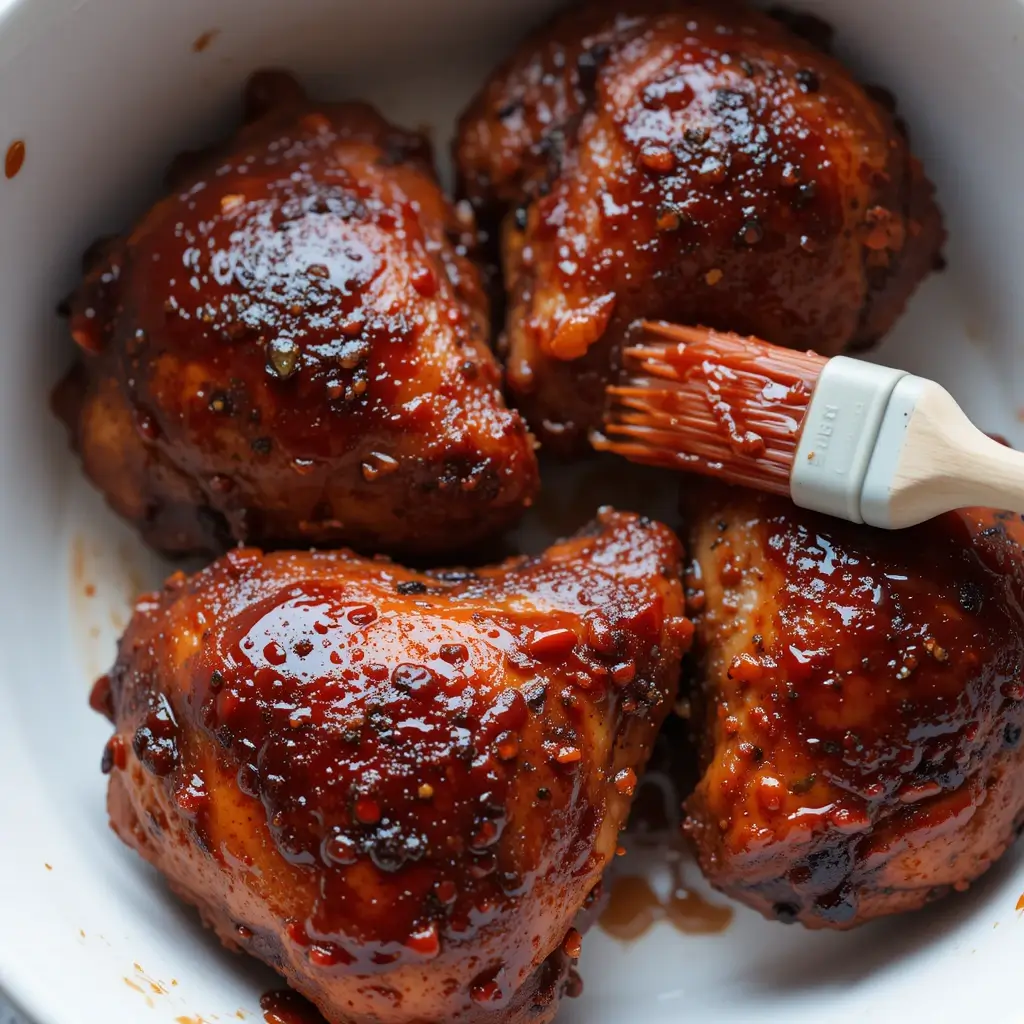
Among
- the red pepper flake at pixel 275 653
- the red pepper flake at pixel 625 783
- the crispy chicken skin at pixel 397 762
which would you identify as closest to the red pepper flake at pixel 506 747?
the crispy chicken skin at pixel 397 762

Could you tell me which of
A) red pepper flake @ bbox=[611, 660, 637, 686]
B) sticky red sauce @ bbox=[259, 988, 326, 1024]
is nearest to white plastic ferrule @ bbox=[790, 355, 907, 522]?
red pepper flake @ bbox=[611, 660, 637, 686]

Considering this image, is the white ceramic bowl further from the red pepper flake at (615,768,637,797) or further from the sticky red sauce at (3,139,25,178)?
the red pepper flake at (615,768,637,797)

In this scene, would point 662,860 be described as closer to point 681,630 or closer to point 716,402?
point 681,630

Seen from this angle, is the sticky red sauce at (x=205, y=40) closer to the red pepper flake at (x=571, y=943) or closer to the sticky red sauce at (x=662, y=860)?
the sticky red sauce at (x=662, y=860)

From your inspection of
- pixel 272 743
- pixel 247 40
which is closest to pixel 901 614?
pixel 272 743

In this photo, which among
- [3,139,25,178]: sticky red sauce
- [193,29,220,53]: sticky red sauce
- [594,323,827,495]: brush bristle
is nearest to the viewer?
[594,323,827,495]: brush bristle
